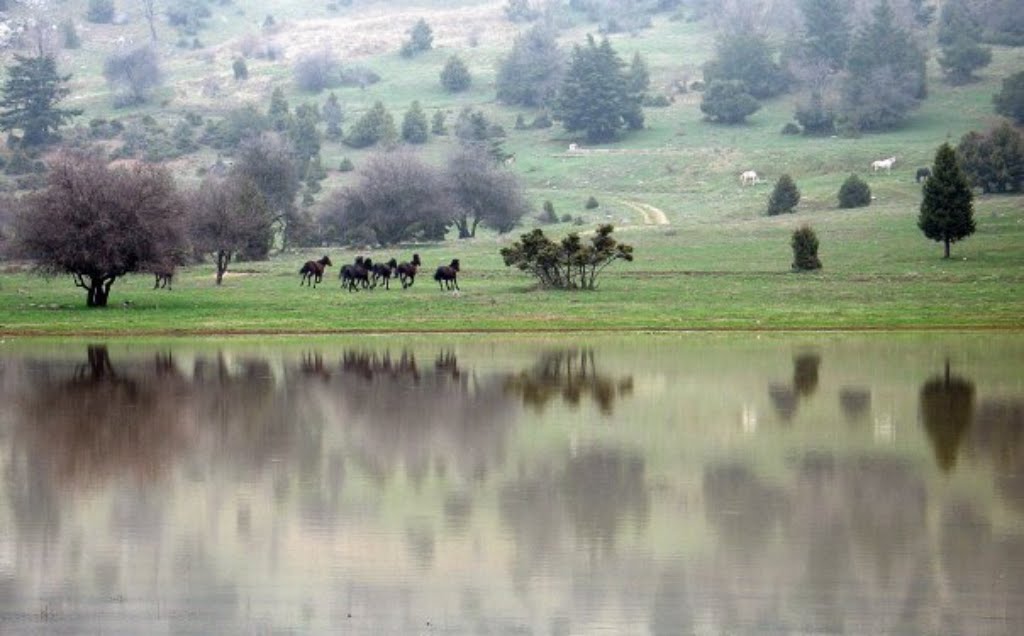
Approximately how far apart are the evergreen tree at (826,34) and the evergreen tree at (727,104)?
15290mm

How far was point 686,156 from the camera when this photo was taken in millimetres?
126188

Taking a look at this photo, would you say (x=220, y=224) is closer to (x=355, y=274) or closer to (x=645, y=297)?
(x=355, y=274)

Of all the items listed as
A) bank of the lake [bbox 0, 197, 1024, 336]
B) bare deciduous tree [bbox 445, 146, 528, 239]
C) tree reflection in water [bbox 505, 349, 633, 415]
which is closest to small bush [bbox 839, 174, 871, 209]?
bank of the lake [bbox 0, 197, 1024, 336]

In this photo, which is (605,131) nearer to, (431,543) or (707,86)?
(707,86)

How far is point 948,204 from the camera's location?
67.5 m

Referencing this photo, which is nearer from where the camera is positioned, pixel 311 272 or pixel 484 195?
pixel 311 272

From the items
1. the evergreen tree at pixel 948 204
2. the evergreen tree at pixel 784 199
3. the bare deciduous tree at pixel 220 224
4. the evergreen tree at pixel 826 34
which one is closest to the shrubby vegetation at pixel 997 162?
the evergreen tree at pixel 784 199

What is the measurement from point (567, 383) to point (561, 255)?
24.2 m

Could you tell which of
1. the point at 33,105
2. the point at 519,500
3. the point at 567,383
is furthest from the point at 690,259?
the point at 33,105

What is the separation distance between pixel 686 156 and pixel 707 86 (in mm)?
22193

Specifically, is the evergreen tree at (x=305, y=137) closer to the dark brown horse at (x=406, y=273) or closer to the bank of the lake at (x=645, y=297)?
the bank of the lake at (x=645, y=297)

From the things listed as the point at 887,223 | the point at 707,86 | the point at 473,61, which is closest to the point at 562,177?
the point at 707,86

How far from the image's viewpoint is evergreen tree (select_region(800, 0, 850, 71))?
509ft

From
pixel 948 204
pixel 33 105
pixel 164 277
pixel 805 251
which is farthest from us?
pixel 33 105
